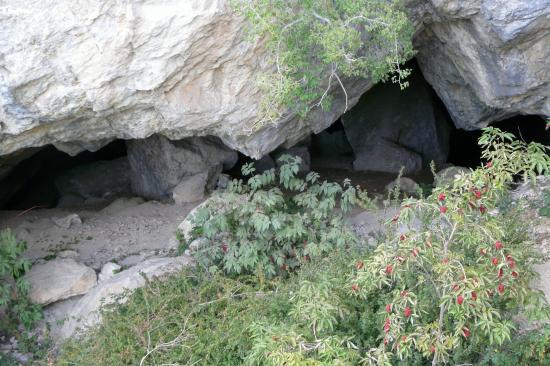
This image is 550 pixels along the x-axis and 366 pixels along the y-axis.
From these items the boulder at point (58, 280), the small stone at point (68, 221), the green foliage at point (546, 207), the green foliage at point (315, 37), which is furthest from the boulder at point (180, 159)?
the green foliage at point (546, 207)

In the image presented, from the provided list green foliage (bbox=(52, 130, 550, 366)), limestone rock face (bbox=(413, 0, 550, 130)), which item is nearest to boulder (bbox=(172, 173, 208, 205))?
green foliage (bbox=(52, 130, 550, 366))

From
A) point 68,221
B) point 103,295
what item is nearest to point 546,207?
point 103,295

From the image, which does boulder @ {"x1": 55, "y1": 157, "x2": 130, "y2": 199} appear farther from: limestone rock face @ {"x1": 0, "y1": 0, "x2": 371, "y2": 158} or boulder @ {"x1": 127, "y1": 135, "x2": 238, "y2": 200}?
limestone rock face @ {"x1": 0, "y1": 0, "x2": 371, "y2": 158}

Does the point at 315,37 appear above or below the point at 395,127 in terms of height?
above

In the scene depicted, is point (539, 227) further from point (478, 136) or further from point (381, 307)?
point (478, 136)

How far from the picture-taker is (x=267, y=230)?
5707 mm

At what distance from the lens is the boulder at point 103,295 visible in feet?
18.1

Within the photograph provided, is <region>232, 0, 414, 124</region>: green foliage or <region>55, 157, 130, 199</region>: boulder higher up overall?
<region>232, 0, 414, 124</region>: green foliage

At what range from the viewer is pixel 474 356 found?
4070mm

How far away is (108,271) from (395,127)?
6286 mm

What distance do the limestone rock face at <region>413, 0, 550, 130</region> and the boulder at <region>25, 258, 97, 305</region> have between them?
440 centimetres

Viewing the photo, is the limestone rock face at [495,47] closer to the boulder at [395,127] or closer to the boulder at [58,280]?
the boulder at [395,127]

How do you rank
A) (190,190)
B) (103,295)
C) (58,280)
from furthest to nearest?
(190,190) < (58,280) < (103,295)

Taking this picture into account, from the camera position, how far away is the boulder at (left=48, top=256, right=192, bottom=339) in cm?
553
